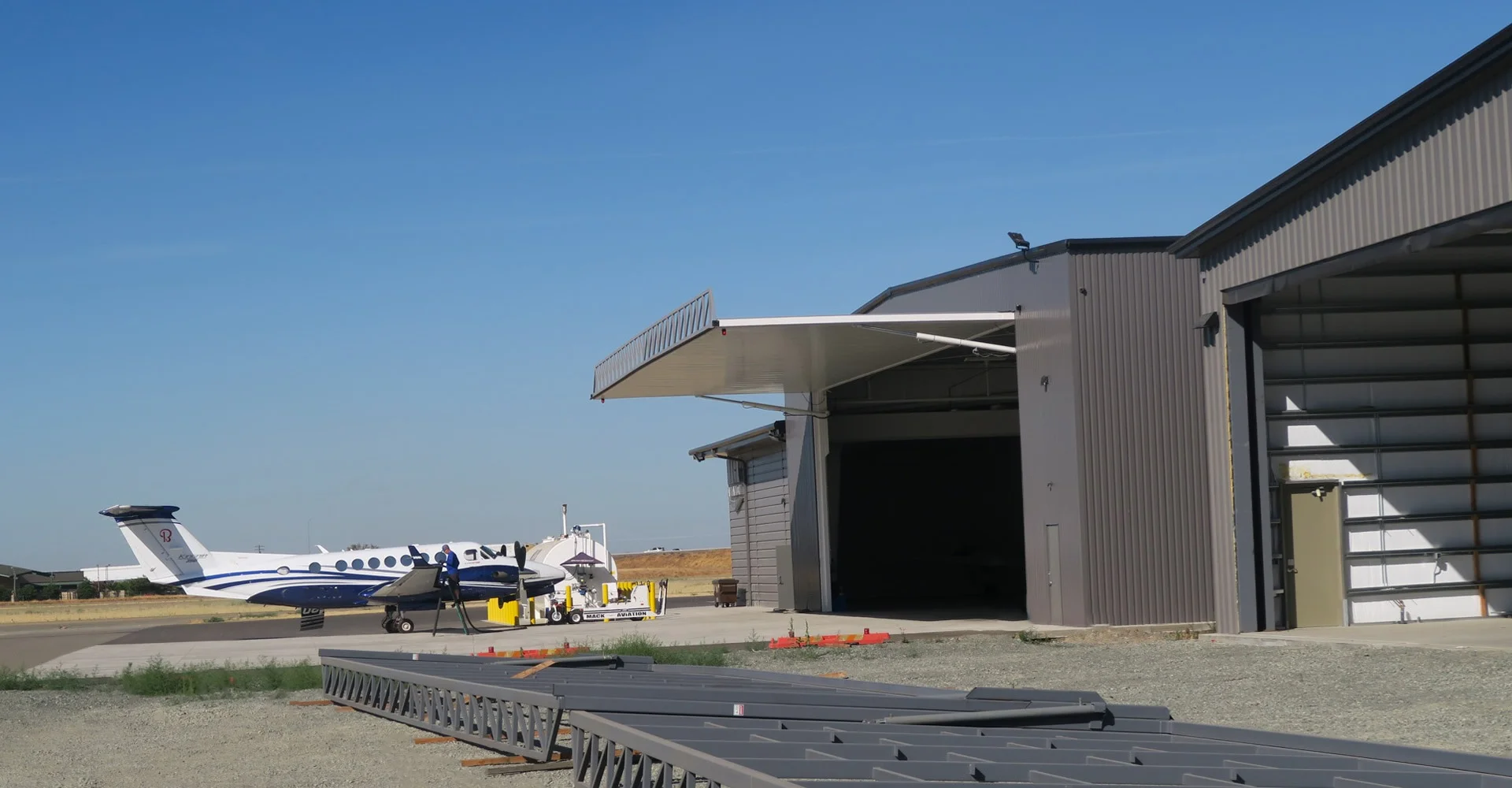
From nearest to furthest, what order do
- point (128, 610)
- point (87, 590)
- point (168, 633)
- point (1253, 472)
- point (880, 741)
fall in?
point (880, 741)
point (1253, 472)
point (168, 633)
point (128, 610)
point (87, 590)

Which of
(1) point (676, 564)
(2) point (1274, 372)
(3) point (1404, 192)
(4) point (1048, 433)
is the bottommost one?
(1) point (676, 564)

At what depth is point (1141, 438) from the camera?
62.2 ft

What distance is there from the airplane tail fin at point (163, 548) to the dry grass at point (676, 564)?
194ft

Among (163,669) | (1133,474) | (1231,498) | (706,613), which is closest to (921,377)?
(706,613)

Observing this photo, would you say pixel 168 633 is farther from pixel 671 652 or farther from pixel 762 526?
pixel 671 652

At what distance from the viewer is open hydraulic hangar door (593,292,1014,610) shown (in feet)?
66.8

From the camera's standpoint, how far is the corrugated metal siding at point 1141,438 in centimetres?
1878

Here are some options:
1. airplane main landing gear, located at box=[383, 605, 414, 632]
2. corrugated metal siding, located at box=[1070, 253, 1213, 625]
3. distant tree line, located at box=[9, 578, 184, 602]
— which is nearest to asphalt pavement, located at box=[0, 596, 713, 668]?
airplane main landing gear, located at box=[383, 605, 414, 632]

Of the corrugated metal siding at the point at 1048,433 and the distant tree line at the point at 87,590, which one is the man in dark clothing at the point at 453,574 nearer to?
the corrugated metal siding at the point at 1048,433

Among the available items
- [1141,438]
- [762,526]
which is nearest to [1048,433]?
[1141,438]

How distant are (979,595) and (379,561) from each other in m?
16.1

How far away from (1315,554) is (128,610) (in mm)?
58882

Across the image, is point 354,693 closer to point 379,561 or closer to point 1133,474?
point 1133,474

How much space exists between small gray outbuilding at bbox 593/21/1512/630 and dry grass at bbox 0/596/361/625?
108ft
